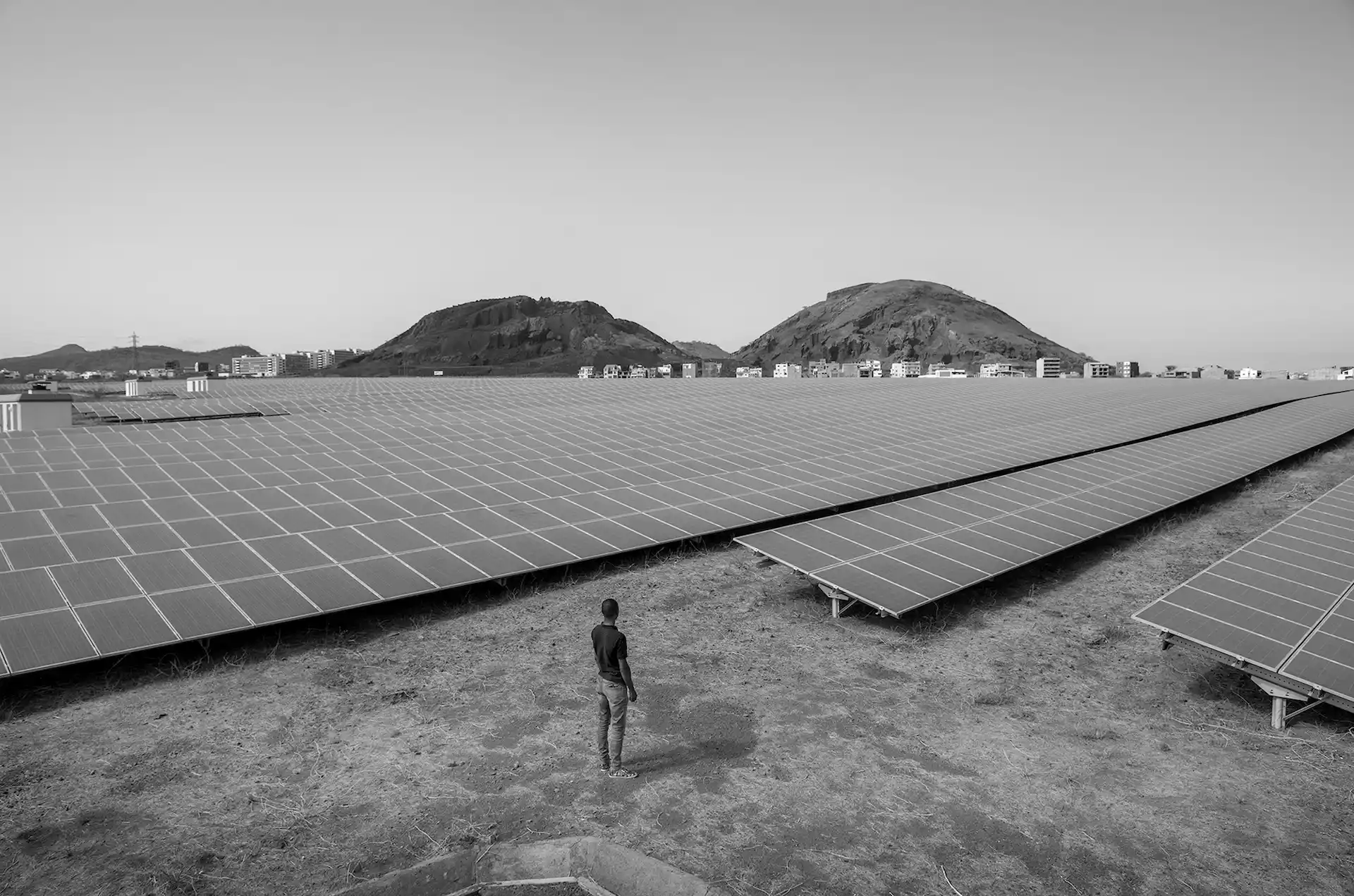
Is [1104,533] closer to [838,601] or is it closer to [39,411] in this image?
[838,601]

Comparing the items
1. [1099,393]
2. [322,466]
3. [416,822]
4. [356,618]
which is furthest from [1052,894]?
[1099,393]

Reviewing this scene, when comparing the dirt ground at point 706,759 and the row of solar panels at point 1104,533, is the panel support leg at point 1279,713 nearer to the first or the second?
the dirt ground at point 706,759

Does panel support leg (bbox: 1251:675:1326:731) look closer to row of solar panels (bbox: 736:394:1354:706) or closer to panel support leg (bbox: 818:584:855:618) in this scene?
row of solar panels (bbox: 736:394:1354:706)

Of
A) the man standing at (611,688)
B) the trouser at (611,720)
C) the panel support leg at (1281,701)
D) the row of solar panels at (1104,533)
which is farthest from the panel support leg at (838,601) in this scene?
the trouser at (611,720)

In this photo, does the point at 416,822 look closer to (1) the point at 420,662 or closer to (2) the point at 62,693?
(1) the point at 420,662

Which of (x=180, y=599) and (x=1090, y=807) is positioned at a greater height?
(x=180, y=599)

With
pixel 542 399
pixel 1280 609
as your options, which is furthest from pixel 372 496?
pixel 542 399
